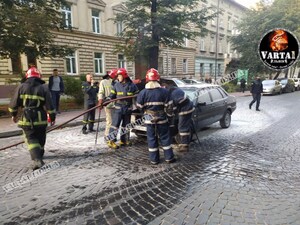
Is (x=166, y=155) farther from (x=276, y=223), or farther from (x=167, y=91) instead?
(x=276, y=223)

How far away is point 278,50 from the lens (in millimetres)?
8398

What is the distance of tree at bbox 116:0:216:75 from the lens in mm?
14844

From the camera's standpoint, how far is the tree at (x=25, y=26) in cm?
1043

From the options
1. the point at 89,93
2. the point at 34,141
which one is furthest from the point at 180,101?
the point at 89,93

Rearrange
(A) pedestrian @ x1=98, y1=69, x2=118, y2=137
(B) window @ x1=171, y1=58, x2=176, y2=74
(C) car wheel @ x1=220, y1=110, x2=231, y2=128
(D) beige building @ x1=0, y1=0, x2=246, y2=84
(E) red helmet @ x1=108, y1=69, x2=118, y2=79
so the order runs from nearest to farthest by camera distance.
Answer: (E) red helmet @ x1=108, y1=69, x2=118, y2=79
(A) pedestrian @ x1=98, y1=69, x2=118, y2=137
(C) car wheel @ x1=220, y1=110, x2=231, y2=128
(D) beige building @ x1=0, y1=0, x2=246, y2=84
(B) window @ x1=171, y1=58, x2=176, y2=74

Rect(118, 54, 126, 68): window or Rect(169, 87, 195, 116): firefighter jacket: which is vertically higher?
Rect(118, 54, 126, 68): window

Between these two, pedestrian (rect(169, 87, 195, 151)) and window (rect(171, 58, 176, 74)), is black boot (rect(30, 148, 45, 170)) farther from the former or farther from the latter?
window (rect(171, 58, 176, 74))

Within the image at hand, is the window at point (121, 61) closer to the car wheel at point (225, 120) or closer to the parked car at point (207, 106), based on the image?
the parked car at point (207, 106)

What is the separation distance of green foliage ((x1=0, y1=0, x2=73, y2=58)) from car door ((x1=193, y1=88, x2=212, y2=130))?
7.84 meters

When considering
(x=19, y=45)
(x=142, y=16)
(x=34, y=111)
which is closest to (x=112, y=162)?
(x=34, y=111)

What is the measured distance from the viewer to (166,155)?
506 centimetres

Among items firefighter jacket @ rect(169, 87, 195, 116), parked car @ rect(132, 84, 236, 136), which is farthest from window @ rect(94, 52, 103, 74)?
firefighter jacket @ rect(169, 87, 195, 116)

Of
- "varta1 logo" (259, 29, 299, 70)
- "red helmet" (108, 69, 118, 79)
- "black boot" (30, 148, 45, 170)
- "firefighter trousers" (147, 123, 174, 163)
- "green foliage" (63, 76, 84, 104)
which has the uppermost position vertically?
"varta1 logo" (259, 29, 299, 70)

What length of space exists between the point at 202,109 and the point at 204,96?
0.50m
